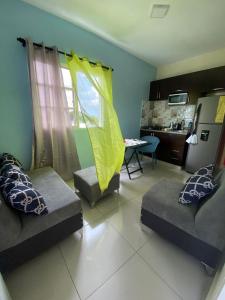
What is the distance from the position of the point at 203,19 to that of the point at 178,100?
60.9 inches

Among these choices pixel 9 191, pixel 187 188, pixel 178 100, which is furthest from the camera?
pixel 178 100

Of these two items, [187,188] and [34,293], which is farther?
[187,188]

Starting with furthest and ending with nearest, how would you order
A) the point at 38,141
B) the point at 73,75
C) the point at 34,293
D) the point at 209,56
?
1. the point at 209,56
2. the point at 38,141
3. the point at 73,75
4. the point at 34,293

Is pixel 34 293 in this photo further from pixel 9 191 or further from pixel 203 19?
pixel 203 19

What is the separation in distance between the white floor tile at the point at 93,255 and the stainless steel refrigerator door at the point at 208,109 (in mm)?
2668

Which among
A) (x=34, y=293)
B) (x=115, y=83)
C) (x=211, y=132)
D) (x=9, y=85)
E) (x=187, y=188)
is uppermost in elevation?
(x=115, y=83)

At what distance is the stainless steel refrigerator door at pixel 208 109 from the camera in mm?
2592

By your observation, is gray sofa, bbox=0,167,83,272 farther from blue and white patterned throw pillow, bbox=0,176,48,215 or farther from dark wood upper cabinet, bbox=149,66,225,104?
dark wood upper cabinet, bbox=149,66,225,104

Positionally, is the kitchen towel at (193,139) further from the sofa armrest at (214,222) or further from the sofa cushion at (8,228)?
the sofa cushion at (8,228)

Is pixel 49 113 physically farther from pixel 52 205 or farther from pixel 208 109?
pixel 208 109

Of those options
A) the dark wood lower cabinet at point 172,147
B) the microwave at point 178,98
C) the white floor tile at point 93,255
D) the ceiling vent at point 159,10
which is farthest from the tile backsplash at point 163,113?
the white floor tile at point 93,255

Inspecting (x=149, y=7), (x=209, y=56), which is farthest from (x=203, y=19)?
(x=209, y=56)

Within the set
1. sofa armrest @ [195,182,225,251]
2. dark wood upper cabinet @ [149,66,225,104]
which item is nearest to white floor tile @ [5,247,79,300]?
sofa armrest @ [195,182,225,251]

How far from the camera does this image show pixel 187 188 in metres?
1.37
